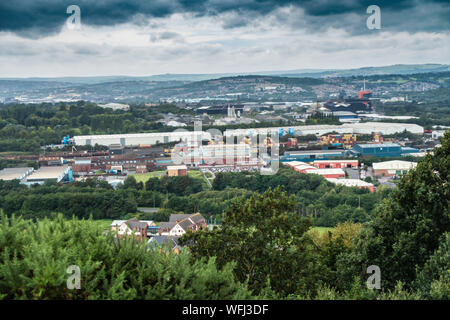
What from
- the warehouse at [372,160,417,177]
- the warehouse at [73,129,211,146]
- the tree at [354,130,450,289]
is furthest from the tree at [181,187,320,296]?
the warehouse at [73,129,211,146]

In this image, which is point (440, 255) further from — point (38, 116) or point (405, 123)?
point (38, 116)

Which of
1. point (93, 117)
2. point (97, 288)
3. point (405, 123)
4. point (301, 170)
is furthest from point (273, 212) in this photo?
point (93, 117)

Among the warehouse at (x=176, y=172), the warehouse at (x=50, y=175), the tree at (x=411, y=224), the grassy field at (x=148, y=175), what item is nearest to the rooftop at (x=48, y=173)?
the warehouse at (x=50, y=175)

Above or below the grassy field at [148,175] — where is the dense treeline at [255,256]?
above

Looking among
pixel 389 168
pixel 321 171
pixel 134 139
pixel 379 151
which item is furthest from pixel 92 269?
pixel 134 139

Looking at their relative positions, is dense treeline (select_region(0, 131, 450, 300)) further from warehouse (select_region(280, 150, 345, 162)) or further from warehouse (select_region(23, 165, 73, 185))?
warehouse (select_region(280, 150, 345, 162))

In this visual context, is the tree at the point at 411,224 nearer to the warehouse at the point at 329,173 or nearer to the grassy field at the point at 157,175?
the grassy field at the point at 157,175

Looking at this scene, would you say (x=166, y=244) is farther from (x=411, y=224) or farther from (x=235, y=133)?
(x=235, y=133)
